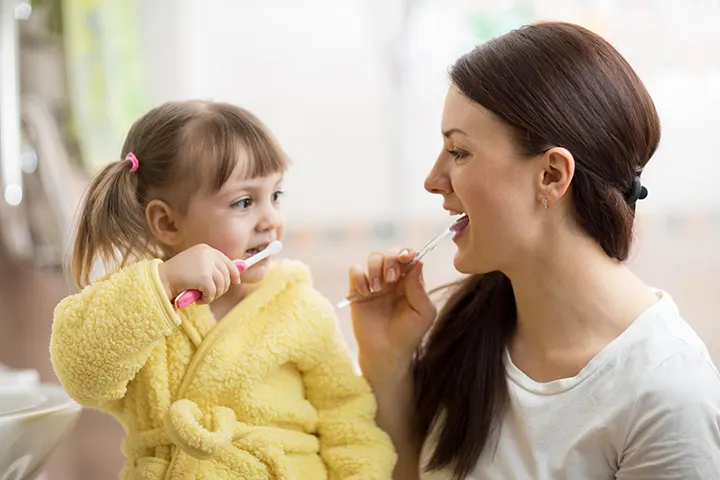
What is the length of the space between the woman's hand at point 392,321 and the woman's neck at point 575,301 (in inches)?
6.8

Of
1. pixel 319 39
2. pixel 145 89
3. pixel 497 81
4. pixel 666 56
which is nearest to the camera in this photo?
pixel 497 81

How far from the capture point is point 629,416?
3.57 feet

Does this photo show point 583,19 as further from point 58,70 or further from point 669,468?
point 58,70

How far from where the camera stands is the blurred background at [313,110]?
1880 millimetres

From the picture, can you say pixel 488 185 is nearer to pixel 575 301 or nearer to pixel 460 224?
pixel 460 224

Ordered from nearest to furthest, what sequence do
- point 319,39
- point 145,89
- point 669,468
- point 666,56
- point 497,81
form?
point 669,468, point 497,81, point 666,56, point 319,39, point 145,89

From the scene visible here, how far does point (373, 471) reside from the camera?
1195 mm

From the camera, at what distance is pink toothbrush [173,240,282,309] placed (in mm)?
1085

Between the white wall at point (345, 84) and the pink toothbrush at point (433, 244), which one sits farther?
the white wall at point (345, 84)

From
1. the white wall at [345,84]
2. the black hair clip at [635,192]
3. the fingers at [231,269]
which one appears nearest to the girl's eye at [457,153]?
the black hair clip at [635,192]

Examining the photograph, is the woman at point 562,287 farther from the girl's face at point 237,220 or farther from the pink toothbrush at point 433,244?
the girl's face at point 237,220

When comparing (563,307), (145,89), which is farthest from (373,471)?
(145,89)

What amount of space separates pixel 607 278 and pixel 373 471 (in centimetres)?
42

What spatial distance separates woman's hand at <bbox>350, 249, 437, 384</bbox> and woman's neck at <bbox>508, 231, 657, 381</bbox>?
0.17 m
